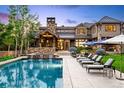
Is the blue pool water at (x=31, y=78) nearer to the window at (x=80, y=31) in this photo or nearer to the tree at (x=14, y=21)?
the tree at (x=14, y=21)

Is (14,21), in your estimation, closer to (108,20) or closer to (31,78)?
(108,20)

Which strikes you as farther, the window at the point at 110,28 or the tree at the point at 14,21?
the window at the point at 110,28

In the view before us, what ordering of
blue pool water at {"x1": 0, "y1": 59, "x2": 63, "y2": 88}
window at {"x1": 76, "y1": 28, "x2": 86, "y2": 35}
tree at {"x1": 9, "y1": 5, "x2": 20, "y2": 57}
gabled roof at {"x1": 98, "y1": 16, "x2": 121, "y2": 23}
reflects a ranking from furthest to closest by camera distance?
window at {"x1": 76, "y1": 28, "x2": 86, "y2": 35}, gabled roof at {"x1": 98, "y1": 16, "x2": 121, "y2": 23}, tree at {"x1": 9, "y1": 5, "x2": 20, "y2": 57}, blue pool water at {"x1": 0, "y1": 59, "x2": 63, "y2": 88}

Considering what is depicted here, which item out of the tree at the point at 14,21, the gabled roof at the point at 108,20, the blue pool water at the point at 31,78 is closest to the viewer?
the blue pool water at the point at 31,78

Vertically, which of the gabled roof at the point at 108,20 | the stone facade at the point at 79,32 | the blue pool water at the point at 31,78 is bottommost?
the blue pool water at the point at 31,78

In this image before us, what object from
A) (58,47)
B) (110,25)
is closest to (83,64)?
(110,25)

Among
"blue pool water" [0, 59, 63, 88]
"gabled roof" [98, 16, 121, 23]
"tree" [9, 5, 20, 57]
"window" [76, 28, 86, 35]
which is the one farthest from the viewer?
"window" [76, 28, 86, 35]

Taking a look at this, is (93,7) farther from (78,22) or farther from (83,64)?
(83,64)

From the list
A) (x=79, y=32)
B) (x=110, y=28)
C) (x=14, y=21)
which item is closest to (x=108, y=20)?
(x=110, y=28)

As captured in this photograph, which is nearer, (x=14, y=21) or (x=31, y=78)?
(x=31, y=78)

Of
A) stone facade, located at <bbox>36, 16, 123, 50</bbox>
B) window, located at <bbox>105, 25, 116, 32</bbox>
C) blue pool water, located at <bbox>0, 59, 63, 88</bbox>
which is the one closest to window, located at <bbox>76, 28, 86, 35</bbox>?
stone facade, located at <bbox>36, 16, 123, 50</bbox>

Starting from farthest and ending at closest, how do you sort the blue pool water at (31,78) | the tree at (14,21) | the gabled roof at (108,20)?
the gabled roof at (108,20), the tree at (14,21), the blue pool water at (31,78)

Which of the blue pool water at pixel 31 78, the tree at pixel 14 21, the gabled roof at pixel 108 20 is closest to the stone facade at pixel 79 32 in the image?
the gabled roof at pixel 108 20

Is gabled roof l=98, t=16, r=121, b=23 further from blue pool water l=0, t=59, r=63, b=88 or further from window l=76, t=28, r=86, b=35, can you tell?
blue pool water l=0, t=59, r=63, b=88
